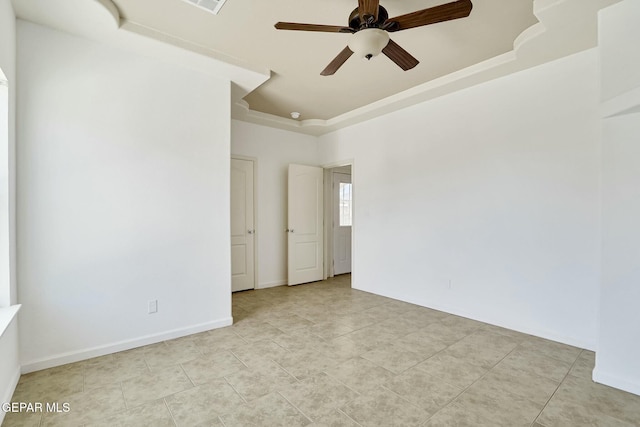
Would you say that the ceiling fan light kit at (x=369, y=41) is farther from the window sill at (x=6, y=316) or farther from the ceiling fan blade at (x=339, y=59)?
the window sill at (x=6, y=316)

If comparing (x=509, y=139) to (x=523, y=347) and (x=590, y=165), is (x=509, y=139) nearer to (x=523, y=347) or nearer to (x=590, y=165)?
(x=590, y=165)

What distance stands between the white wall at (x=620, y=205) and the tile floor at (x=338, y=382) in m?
0.25

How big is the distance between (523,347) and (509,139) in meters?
2.10

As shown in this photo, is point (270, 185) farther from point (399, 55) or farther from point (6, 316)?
point (6, 316)

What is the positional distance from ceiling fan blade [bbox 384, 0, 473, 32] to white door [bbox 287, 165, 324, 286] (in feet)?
11.1

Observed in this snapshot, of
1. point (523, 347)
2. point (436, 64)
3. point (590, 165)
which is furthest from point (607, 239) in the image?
point (436, 64)

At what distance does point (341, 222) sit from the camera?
6.19 metres

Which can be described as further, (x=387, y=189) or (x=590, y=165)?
(x=387, y=189)

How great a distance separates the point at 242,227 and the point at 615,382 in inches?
176

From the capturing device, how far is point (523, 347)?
2756 millimetres

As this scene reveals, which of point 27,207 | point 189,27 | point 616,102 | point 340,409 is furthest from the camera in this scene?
point 189,27

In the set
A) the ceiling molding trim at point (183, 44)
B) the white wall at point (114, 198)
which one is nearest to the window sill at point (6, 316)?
the white wall at point (114, 198)

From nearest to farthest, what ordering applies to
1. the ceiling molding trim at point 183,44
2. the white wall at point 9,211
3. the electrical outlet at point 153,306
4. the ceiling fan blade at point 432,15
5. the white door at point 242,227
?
the ceiling fan blade at point 432,15, the white wall at point 9,211, the ceiling molding trim at point 183,44, the electrical outlet at point 153,306, the white door at point 242,227

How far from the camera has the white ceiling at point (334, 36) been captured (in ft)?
7.41
